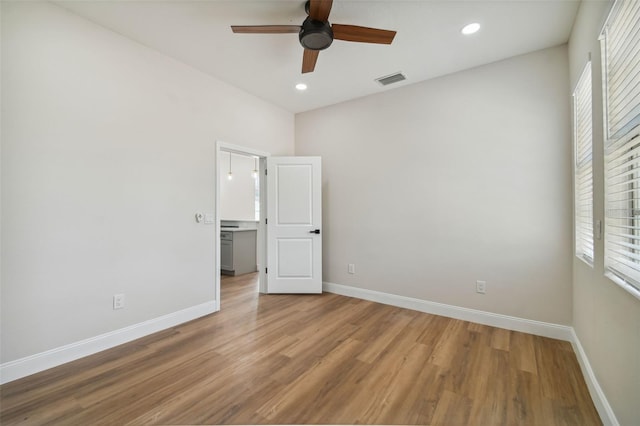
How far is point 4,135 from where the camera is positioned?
2.02 metres

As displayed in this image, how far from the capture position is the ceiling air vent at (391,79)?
337cm

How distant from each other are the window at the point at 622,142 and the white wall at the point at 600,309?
94 millimetres

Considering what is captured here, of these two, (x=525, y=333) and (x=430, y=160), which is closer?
(x=525, y=333)

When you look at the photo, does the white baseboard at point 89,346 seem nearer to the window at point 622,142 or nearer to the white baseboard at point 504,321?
the white baseboard at point 504,321

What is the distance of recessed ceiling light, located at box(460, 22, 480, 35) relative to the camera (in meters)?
2.45

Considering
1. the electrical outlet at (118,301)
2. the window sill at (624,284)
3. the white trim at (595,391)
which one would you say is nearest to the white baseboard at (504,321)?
the white trim at (595,391)

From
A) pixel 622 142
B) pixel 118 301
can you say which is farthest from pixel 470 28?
pixel 118 301

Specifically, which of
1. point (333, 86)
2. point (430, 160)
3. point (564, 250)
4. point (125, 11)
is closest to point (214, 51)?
point (125, 11)

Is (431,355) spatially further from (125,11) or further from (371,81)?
(125,11)

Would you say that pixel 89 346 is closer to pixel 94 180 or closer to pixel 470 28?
pixel 94 180

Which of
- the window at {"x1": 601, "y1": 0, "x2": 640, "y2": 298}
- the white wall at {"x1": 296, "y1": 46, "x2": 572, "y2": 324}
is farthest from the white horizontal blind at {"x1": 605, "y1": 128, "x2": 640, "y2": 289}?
the white wall at {"x1": 296, "y1": 46, "x2": 572, "y2": 324}

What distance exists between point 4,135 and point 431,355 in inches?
150

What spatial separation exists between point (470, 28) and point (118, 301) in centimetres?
415

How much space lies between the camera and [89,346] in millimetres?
2416
